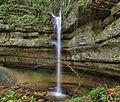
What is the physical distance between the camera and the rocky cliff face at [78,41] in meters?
9.98

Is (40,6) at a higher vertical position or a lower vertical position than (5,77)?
higher

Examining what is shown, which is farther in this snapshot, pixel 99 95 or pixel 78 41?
pixel 78 41

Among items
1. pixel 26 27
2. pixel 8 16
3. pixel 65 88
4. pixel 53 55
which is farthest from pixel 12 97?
pixel 8 16

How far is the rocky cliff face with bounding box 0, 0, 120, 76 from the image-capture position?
9984 mm

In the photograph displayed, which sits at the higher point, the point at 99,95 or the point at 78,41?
the point at 78,41

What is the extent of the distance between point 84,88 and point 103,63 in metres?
→ 2.12

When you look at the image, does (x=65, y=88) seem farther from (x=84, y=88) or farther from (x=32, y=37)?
(x=32, y=37)

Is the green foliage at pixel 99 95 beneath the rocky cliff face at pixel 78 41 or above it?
beneath

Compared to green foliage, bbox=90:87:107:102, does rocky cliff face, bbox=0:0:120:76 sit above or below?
above

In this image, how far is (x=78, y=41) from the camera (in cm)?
1153

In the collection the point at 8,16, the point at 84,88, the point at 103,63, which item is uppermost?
the point at 8,16

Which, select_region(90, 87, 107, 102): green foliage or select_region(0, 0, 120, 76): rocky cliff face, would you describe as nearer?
select_region(90, 87, 107, 102): green foliage

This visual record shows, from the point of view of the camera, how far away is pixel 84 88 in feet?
39.6

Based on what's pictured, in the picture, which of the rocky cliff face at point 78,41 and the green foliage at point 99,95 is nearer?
the green foliage at point 99,95
